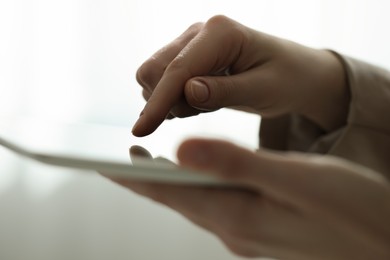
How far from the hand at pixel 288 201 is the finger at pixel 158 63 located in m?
0.33

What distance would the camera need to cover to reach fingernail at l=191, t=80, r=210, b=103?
1.54 ft

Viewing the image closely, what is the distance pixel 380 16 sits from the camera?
140cm

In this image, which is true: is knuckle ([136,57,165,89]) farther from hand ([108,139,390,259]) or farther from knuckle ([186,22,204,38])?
hand ([108,139,390,259])

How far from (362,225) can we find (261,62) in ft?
1.07

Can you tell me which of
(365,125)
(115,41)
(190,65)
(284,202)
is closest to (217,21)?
(190,65)

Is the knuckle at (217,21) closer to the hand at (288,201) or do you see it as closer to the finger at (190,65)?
the finger at (190,65)

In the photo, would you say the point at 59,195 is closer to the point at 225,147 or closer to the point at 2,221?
the point at 2,221

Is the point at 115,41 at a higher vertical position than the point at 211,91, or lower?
lower

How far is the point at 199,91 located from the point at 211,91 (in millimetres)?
12

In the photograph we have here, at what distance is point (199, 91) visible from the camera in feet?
1.54

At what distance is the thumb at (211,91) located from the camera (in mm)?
473

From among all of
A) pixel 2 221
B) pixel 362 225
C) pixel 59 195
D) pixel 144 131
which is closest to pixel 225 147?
pixel 362 225

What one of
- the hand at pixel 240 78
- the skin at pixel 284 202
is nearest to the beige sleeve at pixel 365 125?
the hand at pixel 240 78

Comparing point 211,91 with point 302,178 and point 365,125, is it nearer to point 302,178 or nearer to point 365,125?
point 365,125
